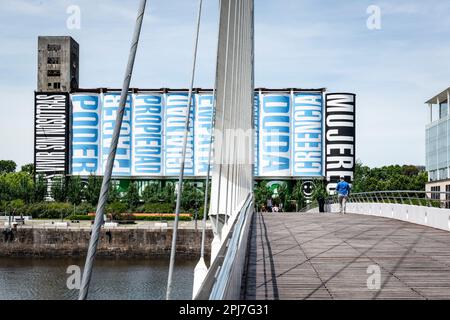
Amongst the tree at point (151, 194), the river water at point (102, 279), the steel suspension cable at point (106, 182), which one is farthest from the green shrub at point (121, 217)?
the steel suspension cable at point (106, 182)

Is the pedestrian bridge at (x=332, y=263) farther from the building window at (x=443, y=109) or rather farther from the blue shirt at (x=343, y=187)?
the building window at (x=443, y=109)

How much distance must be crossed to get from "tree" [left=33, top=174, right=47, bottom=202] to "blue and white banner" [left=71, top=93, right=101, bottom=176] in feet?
18.3

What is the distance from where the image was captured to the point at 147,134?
9012cm

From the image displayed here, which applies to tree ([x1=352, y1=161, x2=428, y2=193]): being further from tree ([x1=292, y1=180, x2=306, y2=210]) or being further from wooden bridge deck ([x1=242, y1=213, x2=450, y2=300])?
wooden bridge deck ([x1=242, y1=213, x2=450, y2=300])

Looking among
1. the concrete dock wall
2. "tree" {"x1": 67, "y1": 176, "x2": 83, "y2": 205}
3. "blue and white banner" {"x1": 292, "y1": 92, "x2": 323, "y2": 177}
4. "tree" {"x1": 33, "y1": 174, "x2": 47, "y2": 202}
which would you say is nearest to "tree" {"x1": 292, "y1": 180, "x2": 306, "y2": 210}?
"blue and white banner" {"x1": 292, "y1": 92, "x2": 323, "y2": 177}

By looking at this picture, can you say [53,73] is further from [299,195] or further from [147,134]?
[299,195]

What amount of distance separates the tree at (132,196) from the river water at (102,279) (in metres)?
19.6

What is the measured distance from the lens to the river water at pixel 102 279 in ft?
141

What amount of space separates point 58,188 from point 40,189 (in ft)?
11.3

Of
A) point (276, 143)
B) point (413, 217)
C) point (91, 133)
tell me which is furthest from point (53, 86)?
point (413, 217)

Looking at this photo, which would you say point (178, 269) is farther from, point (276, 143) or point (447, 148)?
point (276, 143)

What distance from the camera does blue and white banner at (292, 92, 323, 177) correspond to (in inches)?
3625

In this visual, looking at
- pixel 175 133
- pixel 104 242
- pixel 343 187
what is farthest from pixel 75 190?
pixel 343 187
